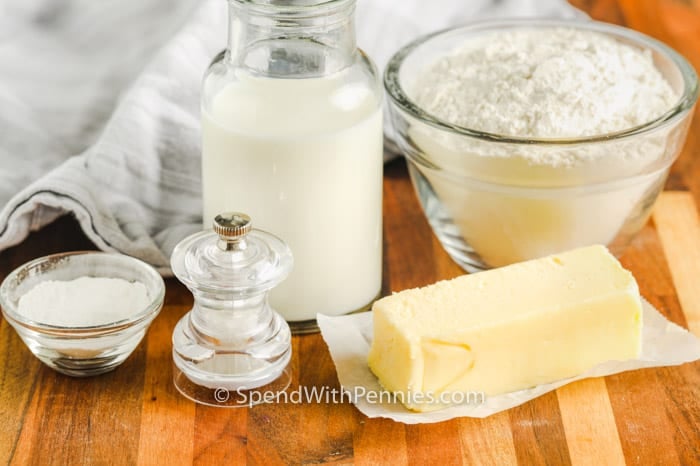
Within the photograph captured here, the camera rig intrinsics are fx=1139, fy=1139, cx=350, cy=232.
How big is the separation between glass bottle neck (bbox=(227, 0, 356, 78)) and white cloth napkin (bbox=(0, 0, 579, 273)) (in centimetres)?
33

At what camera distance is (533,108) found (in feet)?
4.44

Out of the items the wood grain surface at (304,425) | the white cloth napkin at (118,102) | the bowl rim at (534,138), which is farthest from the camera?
the white cloth napkin at (118,102)

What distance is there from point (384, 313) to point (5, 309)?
41cm

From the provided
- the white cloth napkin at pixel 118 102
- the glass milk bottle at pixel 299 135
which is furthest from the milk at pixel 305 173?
the white cloth napkin at pixel 118 102

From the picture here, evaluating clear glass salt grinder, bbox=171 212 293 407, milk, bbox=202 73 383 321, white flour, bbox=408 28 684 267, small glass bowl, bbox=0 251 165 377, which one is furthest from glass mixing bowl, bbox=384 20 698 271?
small glass bowl, bbox=0 251 165 377

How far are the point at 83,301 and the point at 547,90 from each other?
60 centimetres

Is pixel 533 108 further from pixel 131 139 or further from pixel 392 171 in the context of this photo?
pixel 131 139

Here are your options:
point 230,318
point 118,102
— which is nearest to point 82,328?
point 230,318

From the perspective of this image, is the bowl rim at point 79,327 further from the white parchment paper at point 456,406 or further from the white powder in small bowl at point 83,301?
the white parchment paper at point 456,406

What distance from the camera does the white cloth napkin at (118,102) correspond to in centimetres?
148

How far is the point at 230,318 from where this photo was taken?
124cm

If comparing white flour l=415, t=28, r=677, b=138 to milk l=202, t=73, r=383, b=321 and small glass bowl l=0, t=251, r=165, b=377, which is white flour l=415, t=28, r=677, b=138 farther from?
small glass bowl l=0, t=251, r=165, b=377

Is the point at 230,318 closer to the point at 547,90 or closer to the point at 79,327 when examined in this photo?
the point at 79,327

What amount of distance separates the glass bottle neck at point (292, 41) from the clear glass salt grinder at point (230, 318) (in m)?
0.18
